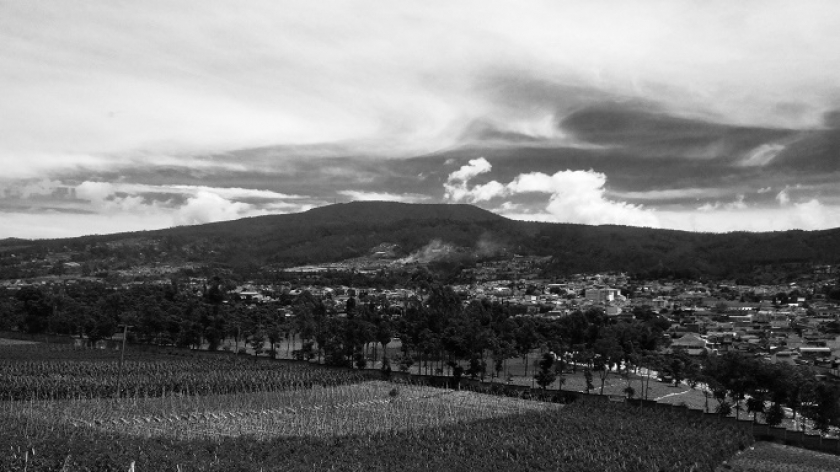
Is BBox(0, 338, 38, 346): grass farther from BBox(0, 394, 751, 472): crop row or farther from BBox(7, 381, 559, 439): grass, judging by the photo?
BBox(0, 394, 751, 472): crop row

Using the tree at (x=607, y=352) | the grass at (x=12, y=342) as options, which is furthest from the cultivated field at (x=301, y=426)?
the grass at (x=12, y=342)

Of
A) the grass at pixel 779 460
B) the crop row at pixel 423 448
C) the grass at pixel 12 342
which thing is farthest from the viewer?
the grass at pixel 12 342

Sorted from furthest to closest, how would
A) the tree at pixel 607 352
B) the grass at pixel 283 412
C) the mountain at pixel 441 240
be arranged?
the mountain at pixel 441 240 → the tree at pixel 607 352 → the grass at pixel 283 412

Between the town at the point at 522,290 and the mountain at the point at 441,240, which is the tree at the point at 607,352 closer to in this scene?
the town at the point at 522,290

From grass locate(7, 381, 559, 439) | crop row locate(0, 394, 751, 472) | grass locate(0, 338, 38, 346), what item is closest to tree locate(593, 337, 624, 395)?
grass locate(7, 381, 559, 439)

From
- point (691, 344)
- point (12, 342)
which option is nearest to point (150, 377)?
point (12, 342)

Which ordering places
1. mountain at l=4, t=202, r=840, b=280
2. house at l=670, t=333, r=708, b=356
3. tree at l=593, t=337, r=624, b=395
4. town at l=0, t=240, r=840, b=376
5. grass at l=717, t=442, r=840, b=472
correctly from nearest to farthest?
grass at l=717, t=442, r=840, b=472, tree at l=593, t=337, r=624, b=395, house at l=670, t=333, r=708, b=356, town at l=0, t=240, r=840, b=376, mountain at l=4, t=202, r=840, b=280

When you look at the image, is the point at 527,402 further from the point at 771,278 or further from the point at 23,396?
the point at 771,278

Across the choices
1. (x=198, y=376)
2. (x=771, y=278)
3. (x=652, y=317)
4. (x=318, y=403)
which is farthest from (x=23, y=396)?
(x=771, y=278)
